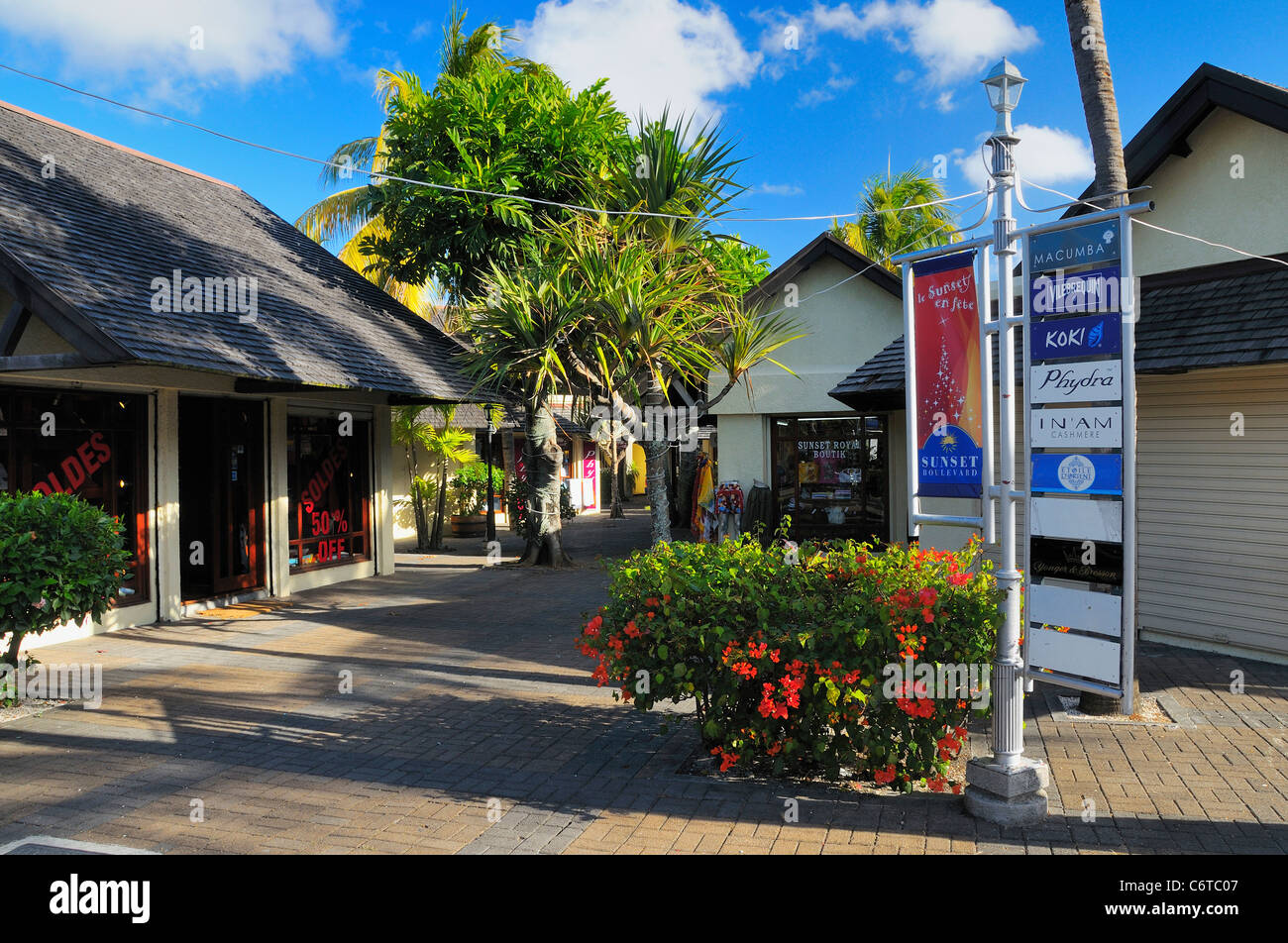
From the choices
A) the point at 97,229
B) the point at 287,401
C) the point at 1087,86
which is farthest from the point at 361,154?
the point at 1087,86

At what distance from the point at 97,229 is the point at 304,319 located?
8.57ft

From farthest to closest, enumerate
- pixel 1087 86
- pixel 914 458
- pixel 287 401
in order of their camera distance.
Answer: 1. pixel 287 401
2. pixel 1087 86
3. pixel 914 458

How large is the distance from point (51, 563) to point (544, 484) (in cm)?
953

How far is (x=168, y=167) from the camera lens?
46.2ft

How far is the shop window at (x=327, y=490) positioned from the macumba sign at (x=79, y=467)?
10.1 feet

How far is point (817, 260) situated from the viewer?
1355 cm

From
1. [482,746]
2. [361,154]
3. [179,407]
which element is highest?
[361,154]

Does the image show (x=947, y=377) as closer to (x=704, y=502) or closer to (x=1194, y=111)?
(x=1194, y=111)

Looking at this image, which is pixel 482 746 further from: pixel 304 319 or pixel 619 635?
pixel 304 319

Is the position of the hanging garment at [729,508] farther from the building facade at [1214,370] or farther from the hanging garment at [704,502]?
the building facade at [1214,370]

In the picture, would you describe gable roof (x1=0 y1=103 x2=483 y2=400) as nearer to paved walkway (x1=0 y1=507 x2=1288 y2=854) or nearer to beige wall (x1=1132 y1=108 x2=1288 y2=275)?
paved walkway (x1=0 y1=507 x2=1288 y2=854)

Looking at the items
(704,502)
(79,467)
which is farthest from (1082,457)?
(704,502)

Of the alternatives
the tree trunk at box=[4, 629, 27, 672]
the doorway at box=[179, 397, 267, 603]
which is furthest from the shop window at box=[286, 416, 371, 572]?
the tree trunk at box=[4, 629, 27, 672]

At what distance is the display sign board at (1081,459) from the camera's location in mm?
5055
